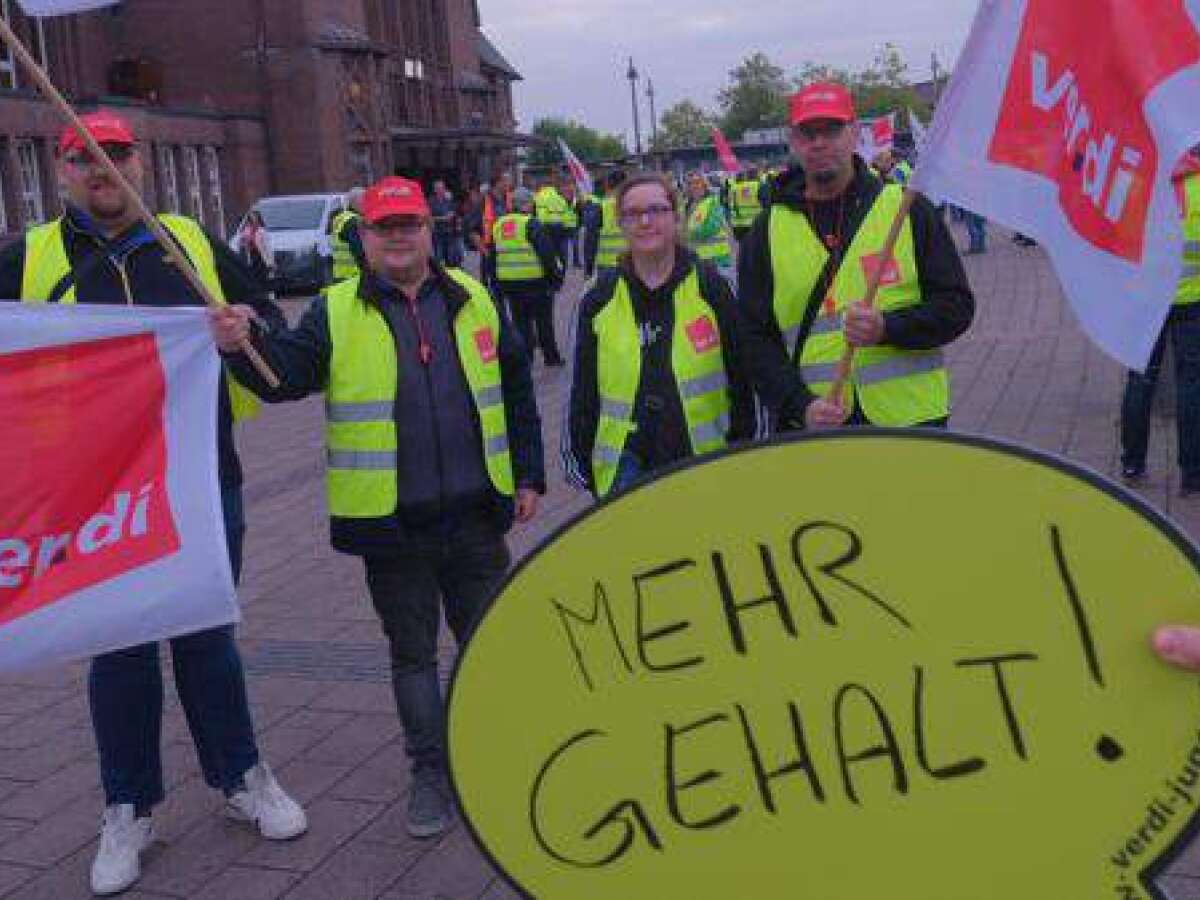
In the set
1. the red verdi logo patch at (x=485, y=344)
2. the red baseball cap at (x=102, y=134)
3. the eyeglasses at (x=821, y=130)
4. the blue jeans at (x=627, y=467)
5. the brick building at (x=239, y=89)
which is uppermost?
the brick building at (x=239, y=89)

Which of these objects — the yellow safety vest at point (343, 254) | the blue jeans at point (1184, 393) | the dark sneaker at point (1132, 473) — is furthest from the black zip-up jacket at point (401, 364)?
the yellow safety vest at point (343, 254)

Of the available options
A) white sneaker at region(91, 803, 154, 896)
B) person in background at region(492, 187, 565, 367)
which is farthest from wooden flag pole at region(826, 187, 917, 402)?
person in background at region(492, 187, 565, 367)

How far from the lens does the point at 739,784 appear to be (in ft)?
5.73

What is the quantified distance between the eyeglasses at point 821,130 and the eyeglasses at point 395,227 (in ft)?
3.37

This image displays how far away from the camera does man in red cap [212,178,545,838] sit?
3.51 meters

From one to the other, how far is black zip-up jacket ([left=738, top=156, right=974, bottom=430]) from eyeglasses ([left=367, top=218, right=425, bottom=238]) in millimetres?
898

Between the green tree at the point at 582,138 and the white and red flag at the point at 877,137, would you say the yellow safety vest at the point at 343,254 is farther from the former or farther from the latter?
the green tree at the point at 582,138

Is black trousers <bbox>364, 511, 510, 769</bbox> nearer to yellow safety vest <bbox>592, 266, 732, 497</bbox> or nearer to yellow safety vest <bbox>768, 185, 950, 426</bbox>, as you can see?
yellow safety vest <bbox>592, 266, 732, 497</bbox>

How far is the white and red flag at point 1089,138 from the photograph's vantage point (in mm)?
2125

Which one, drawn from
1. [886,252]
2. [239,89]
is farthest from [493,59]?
[886,252]

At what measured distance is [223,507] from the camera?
350cm

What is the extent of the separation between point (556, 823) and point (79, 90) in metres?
33.3

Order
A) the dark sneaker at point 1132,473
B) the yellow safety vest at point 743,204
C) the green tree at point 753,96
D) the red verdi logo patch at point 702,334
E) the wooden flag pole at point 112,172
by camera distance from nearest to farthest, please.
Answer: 1. the wooden flag pole at point 112,172
2. the red verdi logo patch at point 702,334
3. the dark sneaker at point 1132,473
4. the yellow safety vest at point 743,204
5. the green tree at point 753,96

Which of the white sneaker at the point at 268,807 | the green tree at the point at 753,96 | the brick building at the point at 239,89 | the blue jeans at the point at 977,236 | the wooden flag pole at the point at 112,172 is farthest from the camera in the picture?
the green tree at the point at 753,96
